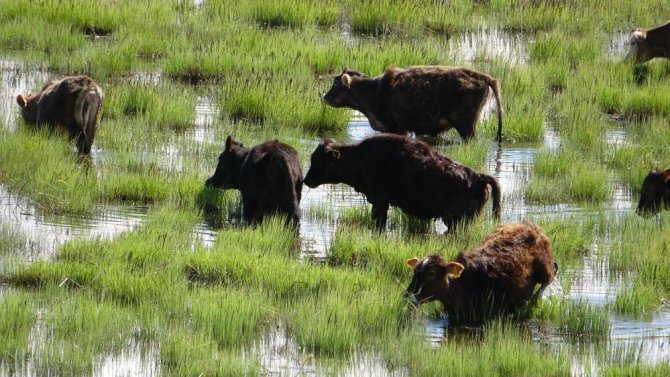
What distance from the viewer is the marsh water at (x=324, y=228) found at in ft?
29.2

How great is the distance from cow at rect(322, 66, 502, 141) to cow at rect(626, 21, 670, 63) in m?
4.52

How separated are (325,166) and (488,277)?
323cm

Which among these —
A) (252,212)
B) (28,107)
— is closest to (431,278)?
(252,212)

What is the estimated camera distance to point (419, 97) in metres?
15.5

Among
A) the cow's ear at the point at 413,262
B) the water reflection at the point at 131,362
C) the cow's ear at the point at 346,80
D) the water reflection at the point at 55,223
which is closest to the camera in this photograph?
the water reflection at the point at 131,362

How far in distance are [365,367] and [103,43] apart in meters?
11.0

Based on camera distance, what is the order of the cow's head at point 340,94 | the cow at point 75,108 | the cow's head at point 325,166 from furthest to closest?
1. the cow's head at point 340,94
2. the cow at point 75,108
3. the cow's head at point 325,166

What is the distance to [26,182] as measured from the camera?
1262cm

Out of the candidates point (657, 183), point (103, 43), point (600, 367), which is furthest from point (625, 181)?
point (103, 43)

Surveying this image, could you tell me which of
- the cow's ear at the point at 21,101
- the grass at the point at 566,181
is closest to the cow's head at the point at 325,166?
the grass at the point at 566,181

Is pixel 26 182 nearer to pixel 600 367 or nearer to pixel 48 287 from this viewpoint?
pixel 48 287

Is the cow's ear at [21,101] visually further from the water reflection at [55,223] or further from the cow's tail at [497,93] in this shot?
the cow's tail at [497,93]

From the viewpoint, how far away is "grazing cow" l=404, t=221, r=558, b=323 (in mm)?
9680

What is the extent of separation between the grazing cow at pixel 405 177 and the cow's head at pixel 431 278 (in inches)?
94.1
